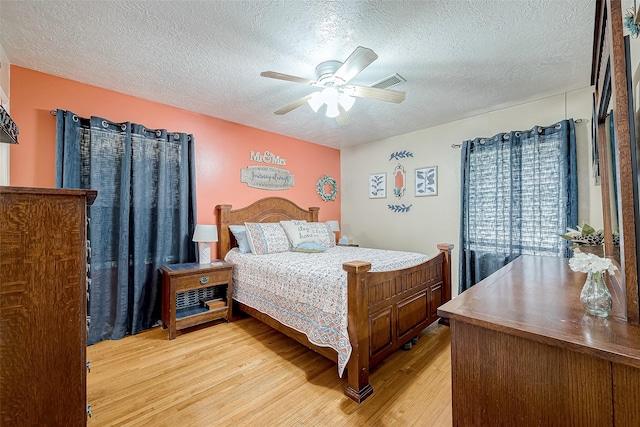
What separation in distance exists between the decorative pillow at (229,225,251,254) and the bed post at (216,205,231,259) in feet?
0.30

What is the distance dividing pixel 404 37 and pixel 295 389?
2604 millimetres

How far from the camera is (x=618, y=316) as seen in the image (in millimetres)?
827

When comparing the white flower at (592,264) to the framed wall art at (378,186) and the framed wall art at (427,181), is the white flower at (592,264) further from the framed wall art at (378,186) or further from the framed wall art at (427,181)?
the framed wall art at (378,186)

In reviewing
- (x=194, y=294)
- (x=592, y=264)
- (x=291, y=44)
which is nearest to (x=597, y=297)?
(x=592, y=264)

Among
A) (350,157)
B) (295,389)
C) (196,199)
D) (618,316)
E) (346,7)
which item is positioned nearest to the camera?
(618,316)

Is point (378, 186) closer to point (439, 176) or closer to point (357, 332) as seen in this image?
point (439, 176)

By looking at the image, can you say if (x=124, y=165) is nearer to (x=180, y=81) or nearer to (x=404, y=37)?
(x=180, y=81)

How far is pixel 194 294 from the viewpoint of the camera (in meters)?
3.08

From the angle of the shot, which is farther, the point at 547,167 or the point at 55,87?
the point at 547,167

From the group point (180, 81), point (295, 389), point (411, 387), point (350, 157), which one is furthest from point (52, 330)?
point (350, 157)

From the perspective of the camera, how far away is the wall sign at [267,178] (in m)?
3.75

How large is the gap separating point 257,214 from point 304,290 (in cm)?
190

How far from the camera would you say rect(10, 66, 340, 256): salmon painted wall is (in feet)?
7.52

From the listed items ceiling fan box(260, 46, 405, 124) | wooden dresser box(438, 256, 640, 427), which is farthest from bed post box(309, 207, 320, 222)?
wooden dresser box(438, 256, 640, 427)
